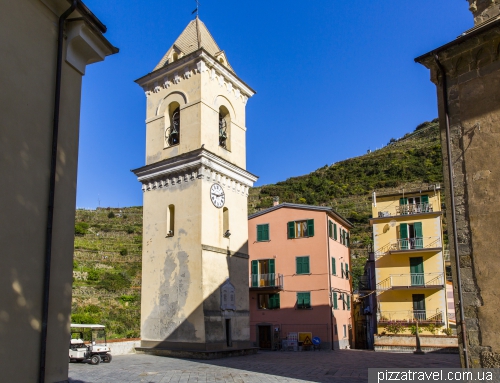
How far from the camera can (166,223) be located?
2119 centimetres

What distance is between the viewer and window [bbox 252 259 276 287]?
1223 inches

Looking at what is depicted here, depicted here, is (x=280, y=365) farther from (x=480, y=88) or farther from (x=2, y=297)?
(x=2, y=297)

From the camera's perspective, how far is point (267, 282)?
31094mm

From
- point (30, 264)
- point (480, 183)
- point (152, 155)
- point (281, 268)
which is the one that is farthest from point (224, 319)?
point (30, 264)

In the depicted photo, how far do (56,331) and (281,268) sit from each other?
25.5 m

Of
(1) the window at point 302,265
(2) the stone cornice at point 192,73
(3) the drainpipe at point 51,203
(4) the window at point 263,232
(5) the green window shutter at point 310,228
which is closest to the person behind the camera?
(3) the drainpipe at point 51,203

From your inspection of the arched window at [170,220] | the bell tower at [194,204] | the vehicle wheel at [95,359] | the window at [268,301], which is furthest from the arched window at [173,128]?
the window at [268,301]

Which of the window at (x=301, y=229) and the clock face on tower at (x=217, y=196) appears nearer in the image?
the clock face on tower at (x=217, y=196)

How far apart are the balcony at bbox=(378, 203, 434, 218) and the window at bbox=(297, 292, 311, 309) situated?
6.64 m

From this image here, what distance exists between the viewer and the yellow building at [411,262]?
90.1 feet

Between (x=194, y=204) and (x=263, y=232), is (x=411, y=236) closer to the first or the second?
(x=263, y=232)

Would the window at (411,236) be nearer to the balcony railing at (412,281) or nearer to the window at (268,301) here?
the balcony railing at (412,281)

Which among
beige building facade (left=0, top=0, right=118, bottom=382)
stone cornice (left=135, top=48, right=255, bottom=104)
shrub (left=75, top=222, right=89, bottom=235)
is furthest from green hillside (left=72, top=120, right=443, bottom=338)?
beige building facade (left=0, top=0, right=118, bottom=382)

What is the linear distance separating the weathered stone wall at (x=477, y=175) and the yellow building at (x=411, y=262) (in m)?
19.2
